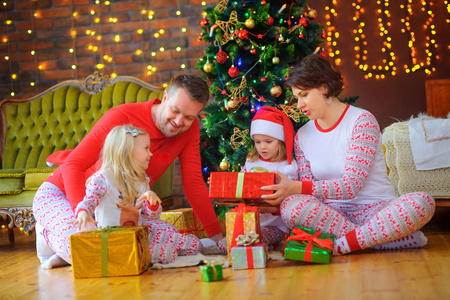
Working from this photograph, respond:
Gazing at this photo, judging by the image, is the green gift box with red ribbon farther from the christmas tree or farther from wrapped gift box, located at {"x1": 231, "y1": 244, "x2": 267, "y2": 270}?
the christmas tree

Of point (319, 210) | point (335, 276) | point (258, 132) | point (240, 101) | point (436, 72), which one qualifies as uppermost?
point (436, 72)

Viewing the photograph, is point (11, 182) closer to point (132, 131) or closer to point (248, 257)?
point (132, 131)

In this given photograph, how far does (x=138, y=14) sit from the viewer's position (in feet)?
14.0

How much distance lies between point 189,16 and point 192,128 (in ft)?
6.81

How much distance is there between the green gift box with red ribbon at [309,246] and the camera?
1835mm

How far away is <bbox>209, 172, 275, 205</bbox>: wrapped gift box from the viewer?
201cm

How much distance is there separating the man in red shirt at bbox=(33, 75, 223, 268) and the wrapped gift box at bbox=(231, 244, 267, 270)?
1.61 ft

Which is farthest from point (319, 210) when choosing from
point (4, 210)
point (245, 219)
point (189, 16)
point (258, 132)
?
point (189, 16)

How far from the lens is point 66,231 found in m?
2.06

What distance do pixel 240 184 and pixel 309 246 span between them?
0.36m

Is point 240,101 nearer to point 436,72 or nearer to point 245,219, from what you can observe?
point 245,219

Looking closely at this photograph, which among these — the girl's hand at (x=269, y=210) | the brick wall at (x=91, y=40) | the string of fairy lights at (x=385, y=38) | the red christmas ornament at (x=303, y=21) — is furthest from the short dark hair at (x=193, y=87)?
the string of fairy lights at (x=385, y=38)

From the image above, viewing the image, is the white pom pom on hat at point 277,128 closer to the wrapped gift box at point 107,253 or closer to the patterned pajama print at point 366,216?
the patterned pajama print at point 366,216

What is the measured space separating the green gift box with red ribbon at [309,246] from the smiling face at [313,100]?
1.70 feet
